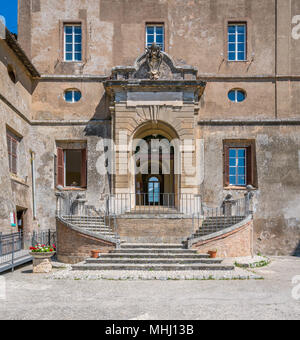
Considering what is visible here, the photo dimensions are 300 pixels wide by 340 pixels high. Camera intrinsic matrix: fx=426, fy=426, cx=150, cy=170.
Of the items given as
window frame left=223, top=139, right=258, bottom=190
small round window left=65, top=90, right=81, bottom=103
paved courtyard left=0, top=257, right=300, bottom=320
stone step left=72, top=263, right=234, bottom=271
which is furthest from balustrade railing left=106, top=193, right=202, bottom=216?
paved courtyard left=0, top=257, right=300, bottom=320

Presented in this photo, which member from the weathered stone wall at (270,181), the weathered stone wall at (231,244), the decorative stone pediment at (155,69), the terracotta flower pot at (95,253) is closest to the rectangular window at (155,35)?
the decorative stone pediment at (155,69)

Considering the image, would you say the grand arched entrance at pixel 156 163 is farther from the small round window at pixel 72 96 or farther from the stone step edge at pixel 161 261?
the stone step edge at pixel 161 261

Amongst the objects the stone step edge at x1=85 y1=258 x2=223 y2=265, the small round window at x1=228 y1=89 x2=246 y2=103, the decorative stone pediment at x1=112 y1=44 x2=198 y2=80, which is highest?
the decorative stone pediment at x1=112 y1=44 x2=198 y2=80

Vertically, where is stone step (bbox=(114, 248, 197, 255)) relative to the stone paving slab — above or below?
above

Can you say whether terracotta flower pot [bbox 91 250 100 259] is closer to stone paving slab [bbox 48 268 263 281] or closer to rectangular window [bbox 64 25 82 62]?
stone paving slab [bbox 48 268 263 281]

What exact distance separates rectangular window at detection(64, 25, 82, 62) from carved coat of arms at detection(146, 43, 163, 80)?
3.44m

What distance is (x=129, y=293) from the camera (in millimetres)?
9211

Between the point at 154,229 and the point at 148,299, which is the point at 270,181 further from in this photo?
the point at 148,299

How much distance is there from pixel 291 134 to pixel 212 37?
18.1 ft

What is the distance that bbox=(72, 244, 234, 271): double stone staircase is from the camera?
40.9 feet

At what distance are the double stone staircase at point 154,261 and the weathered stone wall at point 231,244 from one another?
0.44 metres

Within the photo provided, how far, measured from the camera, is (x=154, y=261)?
1297 cm

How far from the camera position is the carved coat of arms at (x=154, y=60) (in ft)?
57.4
